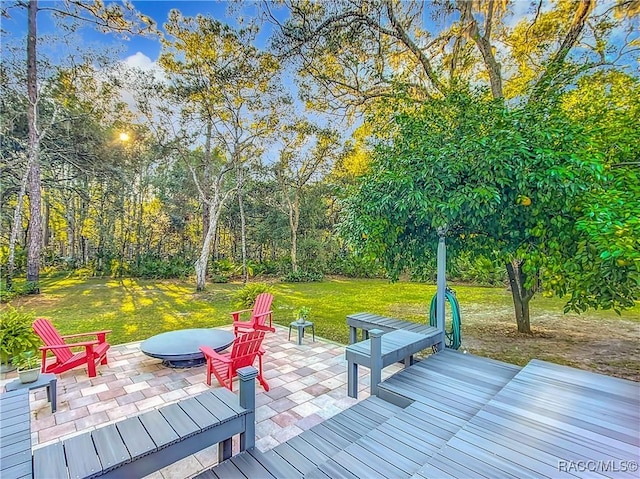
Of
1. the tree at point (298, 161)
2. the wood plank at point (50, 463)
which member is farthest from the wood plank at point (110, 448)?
the tree at point (298, 161)

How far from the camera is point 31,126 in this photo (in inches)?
374

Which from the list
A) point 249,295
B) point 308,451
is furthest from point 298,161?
point 308,451

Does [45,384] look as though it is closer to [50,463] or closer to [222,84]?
[50,463]

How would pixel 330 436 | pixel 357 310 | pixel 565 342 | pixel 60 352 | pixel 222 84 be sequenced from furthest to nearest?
pixel 222 84 < pixel 357 310 < pixel 565 342 < pixel 60 352 < pixel 330 436

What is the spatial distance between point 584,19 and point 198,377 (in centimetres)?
880

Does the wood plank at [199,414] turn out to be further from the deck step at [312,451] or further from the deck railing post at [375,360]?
the deck railing post at [375,360]

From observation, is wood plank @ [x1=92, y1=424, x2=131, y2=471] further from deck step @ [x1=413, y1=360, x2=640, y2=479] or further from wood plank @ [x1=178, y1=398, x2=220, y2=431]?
deck step @ [x1=413, y1=360, x2=640, y2=479]

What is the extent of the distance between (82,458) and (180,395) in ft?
6.49

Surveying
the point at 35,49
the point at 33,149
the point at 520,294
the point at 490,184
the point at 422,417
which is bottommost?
the point at 422,417

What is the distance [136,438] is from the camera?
194 cm

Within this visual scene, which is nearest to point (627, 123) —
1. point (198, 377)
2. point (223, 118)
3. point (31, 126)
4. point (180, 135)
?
point (198, 377)

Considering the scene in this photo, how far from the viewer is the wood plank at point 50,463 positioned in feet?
5.43

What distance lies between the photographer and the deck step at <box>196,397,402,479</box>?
2.03 m

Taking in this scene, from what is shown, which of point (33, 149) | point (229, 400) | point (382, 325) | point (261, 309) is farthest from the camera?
point (33, 149)
